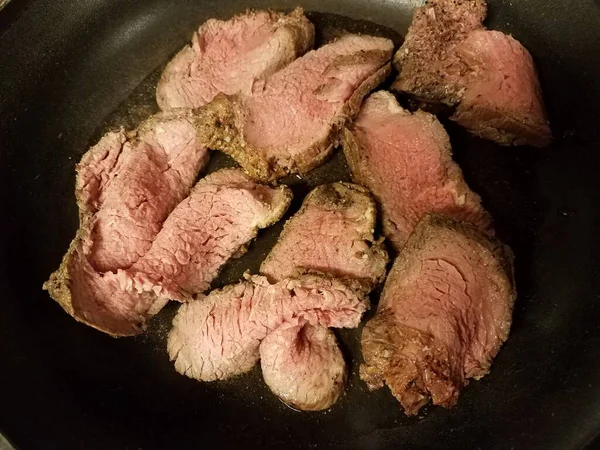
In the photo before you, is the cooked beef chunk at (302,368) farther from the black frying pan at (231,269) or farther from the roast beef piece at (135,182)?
the roast beef piece at (135,182)

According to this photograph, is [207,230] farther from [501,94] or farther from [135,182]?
[501,94]

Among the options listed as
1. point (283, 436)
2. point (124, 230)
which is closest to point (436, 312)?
point (283, 436)

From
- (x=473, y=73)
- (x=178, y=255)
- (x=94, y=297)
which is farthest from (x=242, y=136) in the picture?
(x=473, y=73)

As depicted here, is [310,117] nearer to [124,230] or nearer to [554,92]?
[124,230]

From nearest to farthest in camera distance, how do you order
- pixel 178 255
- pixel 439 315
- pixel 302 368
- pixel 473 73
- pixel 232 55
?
1. pixel 439 315
2. pixel 302 368
3. pixel 178 255
4. pixel 473 73
5. pixel 232 55

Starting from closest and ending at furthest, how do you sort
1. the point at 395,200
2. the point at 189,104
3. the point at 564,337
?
the point at 564,337, the point at 395,200, the point at 189,104

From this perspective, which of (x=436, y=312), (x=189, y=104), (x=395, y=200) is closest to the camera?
(x=436, y=312)
